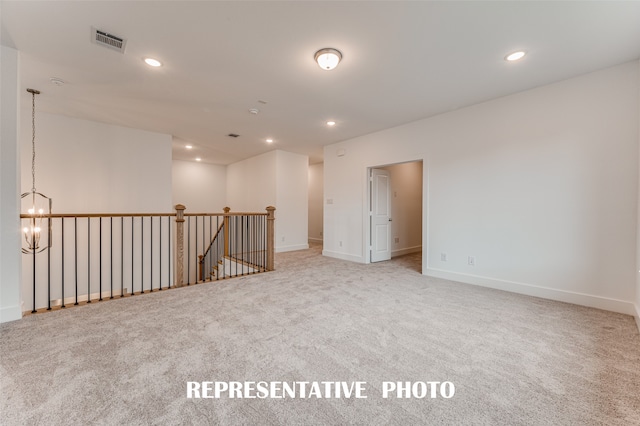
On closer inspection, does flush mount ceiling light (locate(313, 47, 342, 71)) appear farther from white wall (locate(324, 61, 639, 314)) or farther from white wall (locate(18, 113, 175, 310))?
white wall (locate(18, 113, 175, 310))

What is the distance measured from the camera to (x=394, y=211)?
20.7ft

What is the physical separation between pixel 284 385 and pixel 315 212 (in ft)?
24.1

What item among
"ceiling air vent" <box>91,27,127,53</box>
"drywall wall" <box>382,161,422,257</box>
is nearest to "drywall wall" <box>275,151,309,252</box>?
"drywall wall" <box>382,161,422,257</box>

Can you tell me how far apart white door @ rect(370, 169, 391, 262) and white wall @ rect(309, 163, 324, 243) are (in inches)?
124

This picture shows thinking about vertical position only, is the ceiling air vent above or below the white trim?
above

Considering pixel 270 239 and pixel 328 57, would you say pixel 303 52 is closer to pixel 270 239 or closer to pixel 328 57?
pixel 328 57

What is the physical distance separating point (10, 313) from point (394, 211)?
247 inches

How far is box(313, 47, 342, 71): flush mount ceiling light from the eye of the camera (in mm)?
2561

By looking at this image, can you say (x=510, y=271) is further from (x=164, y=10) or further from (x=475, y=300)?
(x=164, y=10)

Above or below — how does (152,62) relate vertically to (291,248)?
above

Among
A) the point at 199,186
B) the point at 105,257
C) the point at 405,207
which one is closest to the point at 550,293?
the point at 405,207

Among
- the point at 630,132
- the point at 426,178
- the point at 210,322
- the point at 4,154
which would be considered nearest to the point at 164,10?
the point at 4,154

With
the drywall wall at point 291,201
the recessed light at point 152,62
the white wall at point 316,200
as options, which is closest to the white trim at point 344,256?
the drywall wall at point 291,201

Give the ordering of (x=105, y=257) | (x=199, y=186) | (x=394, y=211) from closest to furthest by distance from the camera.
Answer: (x=105, y=257) < (x=394, y=211) < (x=199, y=186)
